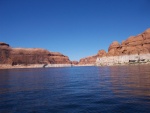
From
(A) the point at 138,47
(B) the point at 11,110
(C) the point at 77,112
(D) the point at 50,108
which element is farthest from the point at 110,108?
(A) the point at 138,47

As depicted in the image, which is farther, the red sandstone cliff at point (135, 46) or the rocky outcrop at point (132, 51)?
the red sandstone cliff at point (135, 46)

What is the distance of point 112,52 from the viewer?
7761 inches

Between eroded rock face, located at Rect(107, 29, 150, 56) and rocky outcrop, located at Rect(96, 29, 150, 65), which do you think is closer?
rocky outcrop, located at Rect(96, 29, 150, 65)

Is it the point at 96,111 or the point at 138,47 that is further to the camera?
the point at 138,47

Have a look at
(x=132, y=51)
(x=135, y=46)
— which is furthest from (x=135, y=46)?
(x=132, y=51)

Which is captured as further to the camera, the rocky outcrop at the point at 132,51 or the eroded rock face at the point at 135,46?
the eroded rock face at the point at 135,46

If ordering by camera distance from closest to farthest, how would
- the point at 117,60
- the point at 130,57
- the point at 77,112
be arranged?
1. the point at 77,112
2. the point at 130,57
3. the point at 117,60

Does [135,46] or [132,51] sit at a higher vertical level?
[135,46]

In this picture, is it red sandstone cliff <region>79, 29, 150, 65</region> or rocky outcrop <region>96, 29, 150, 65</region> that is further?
red sandstone cliff <region>79, 29, 150, 65</region>

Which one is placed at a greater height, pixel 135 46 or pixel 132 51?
pixel 135 46

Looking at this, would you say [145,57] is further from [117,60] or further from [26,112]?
[26,112]

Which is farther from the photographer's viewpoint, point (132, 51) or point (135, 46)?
point (135, 46)

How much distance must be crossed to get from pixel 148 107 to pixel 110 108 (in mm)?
2663

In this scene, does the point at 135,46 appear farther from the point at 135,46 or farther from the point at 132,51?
the point at 132,51
